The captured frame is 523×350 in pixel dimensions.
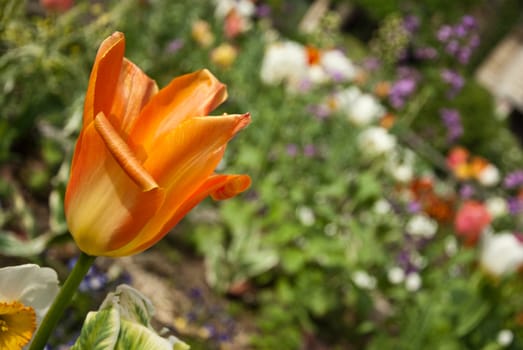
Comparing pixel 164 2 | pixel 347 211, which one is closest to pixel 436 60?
pixel 347 211

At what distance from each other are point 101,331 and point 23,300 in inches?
3.5

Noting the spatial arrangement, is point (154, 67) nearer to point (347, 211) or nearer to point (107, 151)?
point (347, 211)

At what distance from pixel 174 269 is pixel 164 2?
3.14 meters

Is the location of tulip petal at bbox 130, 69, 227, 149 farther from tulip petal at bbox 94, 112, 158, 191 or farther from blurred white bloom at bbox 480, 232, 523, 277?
blurred white bloom at bbox 480, 232, 523, 277

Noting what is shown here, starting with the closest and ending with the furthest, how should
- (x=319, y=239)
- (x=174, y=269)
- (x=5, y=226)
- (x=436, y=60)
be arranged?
1. (x=5, y=226)
2. (x=174, y=269)
3. (x=319, y=239)
4. (x=436, y=60)

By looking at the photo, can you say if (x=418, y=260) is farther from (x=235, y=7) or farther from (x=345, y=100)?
(x=235, y=7)

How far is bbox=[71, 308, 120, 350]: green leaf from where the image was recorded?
1.68 ft

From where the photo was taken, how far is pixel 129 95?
0.61m

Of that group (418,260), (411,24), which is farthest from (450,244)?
(411,24)

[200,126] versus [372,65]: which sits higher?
[200,126]

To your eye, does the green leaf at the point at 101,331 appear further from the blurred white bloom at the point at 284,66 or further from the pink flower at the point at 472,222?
the blurred white bloom at the point at 284,66

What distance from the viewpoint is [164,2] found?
18.4 ft

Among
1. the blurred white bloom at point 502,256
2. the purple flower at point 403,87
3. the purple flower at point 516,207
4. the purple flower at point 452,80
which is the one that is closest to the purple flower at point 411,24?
the purple flower at point 403,87

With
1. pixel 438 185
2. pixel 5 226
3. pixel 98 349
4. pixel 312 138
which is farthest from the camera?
pixel 438 185
